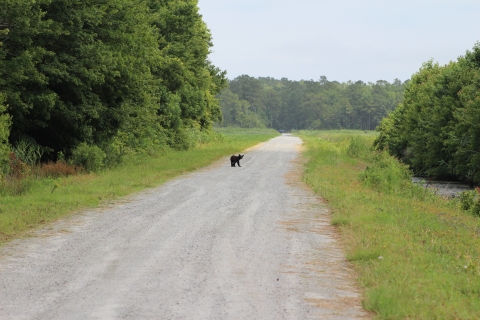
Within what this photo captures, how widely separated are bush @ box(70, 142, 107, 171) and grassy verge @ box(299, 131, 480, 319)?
8802mm

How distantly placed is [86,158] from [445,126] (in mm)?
27365

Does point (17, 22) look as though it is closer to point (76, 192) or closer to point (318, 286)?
point (76, 192)

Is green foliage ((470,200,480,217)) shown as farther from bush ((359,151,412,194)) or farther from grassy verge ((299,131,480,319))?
bush ((359,151,412,194))

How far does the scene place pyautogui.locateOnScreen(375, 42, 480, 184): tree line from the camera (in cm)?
3684

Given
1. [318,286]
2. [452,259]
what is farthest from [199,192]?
[318,286]

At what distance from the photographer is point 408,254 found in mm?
9672

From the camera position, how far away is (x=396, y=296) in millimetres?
6984

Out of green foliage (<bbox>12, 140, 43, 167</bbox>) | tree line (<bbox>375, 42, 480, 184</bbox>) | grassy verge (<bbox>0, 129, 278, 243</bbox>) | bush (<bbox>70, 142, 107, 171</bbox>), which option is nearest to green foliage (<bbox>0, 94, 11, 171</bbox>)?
grassy verge (<bbox>0, 129, 278, 243</bbox>)

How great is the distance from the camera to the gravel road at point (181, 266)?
6.67 meters

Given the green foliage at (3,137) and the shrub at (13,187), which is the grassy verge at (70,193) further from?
the green foliage at (3,137)

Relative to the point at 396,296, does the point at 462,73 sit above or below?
above

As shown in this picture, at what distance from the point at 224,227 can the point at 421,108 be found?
41.5 metres

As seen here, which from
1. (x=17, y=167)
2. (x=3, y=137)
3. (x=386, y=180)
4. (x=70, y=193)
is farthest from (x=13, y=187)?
(x=386, y=180)

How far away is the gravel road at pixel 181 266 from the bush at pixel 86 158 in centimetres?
824
